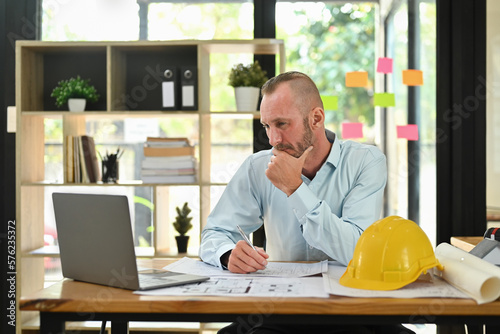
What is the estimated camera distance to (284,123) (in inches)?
76.0

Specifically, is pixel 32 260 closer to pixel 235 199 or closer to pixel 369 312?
pixel 235 199

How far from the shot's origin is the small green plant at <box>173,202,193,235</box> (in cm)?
317

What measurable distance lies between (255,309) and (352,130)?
2.37m

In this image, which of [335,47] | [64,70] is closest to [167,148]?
[64,70]

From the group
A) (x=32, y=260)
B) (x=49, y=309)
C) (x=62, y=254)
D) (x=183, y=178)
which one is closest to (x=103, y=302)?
(x=49, y=309)

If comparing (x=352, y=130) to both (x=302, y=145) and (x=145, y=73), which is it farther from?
(x=302, y=145)

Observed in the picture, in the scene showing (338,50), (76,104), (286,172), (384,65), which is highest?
(338,50)

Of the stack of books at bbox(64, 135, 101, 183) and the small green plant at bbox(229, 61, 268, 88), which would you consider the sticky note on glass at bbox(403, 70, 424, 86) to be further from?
the stack of books at bbox(64, 135, 101, 183)

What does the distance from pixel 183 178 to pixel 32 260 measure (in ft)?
3.16

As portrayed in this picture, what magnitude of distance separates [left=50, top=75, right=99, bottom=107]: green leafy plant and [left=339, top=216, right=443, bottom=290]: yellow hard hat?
223 centimetres

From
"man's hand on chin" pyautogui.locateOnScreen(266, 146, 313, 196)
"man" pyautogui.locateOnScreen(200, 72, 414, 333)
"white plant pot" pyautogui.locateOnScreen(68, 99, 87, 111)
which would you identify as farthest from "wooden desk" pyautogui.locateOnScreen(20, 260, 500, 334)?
"white plant pot" pyautogui.locateOnScreen(68, 99, 87, 111)

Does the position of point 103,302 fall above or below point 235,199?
below

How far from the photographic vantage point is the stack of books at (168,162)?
3.08 meters

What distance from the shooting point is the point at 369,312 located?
1200mm
